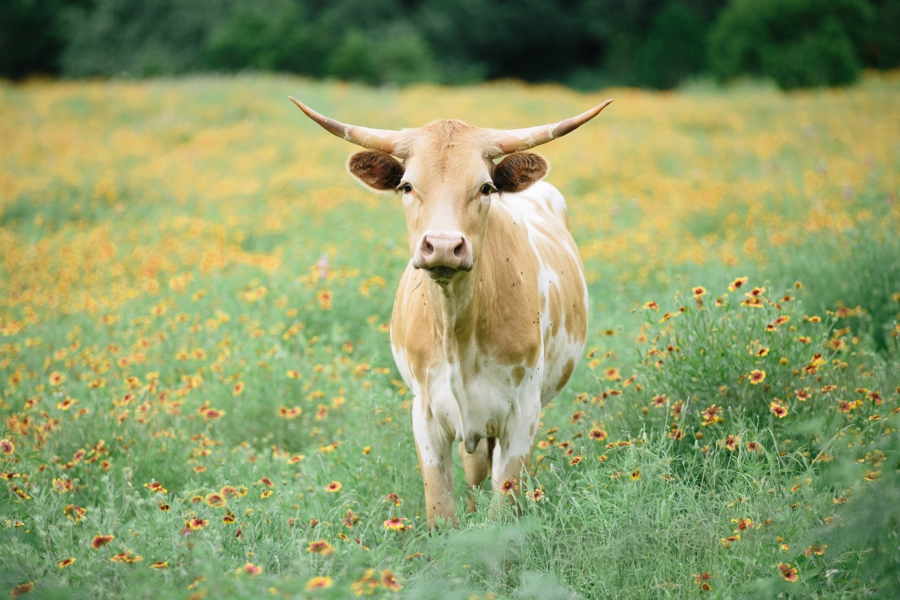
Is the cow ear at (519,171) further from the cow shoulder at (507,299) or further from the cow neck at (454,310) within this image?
the cow neck at (454,310)

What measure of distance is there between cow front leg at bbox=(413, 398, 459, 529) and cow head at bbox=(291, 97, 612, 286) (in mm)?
736

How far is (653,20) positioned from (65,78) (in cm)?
2787

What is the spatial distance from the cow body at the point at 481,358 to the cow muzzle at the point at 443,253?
13.5 inches

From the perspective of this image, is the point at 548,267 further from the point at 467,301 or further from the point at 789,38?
the point at 789,38

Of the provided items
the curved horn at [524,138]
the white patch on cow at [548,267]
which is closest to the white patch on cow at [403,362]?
the white patch on cow at [548,267]

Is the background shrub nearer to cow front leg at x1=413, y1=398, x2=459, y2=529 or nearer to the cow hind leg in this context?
the cow hind leg

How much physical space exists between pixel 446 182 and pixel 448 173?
5cm

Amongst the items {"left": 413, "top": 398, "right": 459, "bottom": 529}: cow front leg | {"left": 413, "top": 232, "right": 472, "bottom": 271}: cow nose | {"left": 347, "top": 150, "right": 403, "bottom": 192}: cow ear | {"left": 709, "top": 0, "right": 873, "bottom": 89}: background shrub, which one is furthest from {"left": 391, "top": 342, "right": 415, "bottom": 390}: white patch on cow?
{"left": 709, "top": 0, "right": 873, "bottom": 89}: background shrub

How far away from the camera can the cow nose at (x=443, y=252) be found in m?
2.64

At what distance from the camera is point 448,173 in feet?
9.70

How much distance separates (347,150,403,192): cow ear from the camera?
10.5 ft

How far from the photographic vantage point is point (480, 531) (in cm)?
267

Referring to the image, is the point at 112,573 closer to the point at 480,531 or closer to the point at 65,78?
the point at 480,531

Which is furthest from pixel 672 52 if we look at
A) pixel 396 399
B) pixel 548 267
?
pixel 396 399
